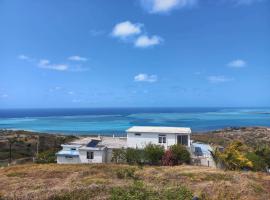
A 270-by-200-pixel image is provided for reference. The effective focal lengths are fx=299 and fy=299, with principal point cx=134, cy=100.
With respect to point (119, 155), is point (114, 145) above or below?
above

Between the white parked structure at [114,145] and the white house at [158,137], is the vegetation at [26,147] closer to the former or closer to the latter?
the white parked structure at [114,145]

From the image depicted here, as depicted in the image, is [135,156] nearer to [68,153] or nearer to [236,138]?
[68,153]

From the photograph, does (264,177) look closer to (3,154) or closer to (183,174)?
(183,174)

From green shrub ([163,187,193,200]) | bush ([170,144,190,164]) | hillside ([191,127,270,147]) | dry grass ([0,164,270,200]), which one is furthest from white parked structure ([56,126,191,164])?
hillside ([191,127,270,147])

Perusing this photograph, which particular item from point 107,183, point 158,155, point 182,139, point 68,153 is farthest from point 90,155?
point 107,183

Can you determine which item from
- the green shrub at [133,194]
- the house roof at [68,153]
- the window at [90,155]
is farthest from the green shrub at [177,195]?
the house roof at [68,153]
